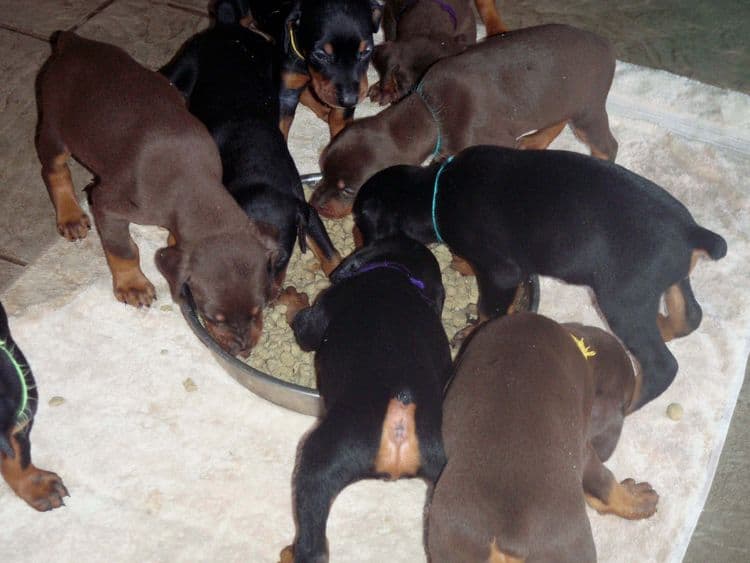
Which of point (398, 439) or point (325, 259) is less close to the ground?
point (398, 439)

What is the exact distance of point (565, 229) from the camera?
118 inches

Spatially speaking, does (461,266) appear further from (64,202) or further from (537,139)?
(64,202)

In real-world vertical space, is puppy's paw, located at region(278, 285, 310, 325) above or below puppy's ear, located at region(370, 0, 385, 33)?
below

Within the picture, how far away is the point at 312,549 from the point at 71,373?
1.42 metres

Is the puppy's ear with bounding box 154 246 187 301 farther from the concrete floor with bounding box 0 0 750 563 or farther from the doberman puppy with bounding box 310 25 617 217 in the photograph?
the concrete floor with bounding box 0 0 750 563

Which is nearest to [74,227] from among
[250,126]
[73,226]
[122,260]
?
[73,226]

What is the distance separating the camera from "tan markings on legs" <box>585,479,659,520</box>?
9.65ft

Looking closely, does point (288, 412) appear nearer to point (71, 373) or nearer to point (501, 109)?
point (71, 373)

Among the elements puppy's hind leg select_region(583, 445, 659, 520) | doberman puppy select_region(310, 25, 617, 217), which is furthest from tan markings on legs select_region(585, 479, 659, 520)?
doberman puppy select_region(310, 25, 617, 217)

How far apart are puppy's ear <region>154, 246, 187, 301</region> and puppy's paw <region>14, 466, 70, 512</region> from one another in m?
0.79

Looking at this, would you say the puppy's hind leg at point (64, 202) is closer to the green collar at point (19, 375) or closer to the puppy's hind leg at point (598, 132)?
the green collar at point (19, 375)

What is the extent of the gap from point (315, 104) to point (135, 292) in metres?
1.46

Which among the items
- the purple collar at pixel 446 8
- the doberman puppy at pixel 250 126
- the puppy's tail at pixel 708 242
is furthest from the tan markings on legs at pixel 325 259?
the purple collar at pixel 446 8

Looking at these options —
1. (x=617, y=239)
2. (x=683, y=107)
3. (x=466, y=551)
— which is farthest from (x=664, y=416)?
(x=683, y=107)
